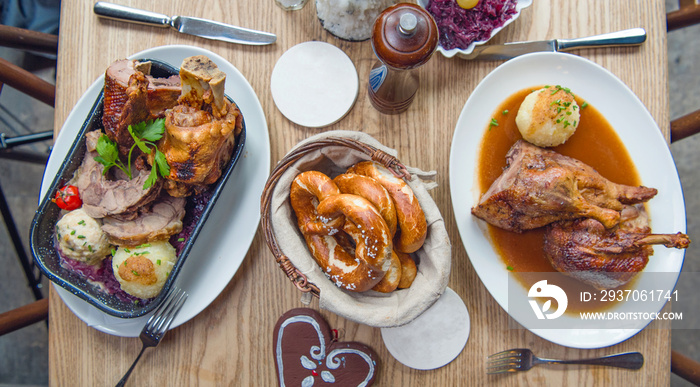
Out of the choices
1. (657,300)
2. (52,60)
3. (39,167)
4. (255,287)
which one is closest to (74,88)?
(52,60)

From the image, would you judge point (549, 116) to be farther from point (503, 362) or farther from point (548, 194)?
point (503, 362)

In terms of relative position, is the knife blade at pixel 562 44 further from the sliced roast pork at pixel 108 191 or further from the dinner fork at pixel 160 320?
the dinner fork at pixel 160 320

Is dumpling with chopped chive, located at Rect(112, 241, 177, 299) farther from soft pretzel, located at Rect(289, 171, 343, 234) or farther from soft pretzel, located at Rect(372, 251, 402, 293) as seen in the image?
soft pretzel, located at Rect(372, 251, 402, 293)

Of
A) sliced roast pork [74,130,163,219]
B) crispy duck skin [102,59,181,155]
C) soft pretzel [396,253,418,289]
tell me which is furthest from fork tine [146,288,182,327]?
soft pretzel [396,253,418,289]

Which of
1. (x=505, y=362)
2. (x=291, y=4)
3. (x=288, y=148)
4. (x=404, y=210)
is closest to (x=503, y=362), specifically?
(x=505, y=362)

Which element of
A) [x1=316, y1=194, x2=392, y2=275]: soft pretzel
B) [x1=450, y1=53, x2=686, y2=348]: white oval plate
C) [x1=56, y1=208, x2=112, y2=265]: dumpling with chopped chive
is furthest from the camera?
[x1=450, y1=53, x2=686, y2=348]: white oval plate

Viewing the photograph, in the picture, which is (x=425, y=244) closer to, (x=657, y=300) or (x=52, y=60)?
(x=657, y=300)
